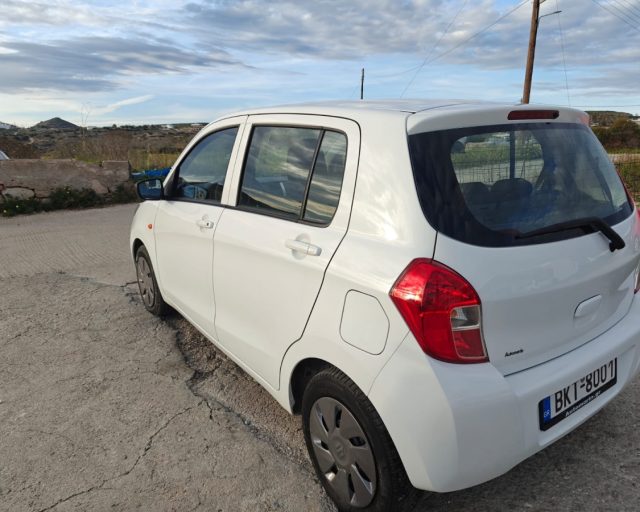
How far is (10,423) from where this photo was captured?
304cm

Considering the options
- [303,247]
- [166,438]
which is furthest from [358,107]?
[166,438]

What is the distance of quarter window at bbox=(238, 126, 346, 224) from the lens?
7.67ft

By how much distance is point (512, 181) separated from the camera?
2.19 m

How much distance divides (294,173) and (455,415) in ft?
4.49

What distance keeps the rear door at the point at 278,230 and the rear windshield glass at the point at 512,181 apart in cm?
37

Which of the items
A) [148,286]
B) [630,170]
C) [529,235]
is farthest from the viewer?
[630,170]

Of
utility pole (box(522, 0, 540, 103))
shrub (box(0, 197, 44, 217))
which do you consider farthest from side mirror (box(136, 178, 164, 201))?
utility pole (box(522, 0, 540, 103))

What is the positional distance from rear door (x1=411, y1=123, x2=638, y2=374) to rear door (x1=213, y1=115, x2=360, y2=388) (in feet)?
1.48

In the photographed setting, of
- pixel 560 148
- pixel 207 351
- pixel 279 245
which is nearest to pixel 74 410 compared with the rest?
pixel 207 351

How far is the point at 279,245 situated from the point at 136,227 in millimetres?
2402

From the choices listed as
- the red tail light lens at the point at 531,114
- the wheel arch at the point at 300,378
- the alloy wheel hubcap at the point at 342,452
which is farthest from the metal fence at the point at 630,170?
the alloy wheel hubcap at the point at 342,452

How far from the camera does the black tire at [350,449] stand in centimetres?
199

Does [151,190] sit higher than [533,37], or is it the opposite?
[533,37]

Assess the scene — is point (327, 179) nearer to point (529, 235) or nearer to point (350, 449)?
point (529, 235)
